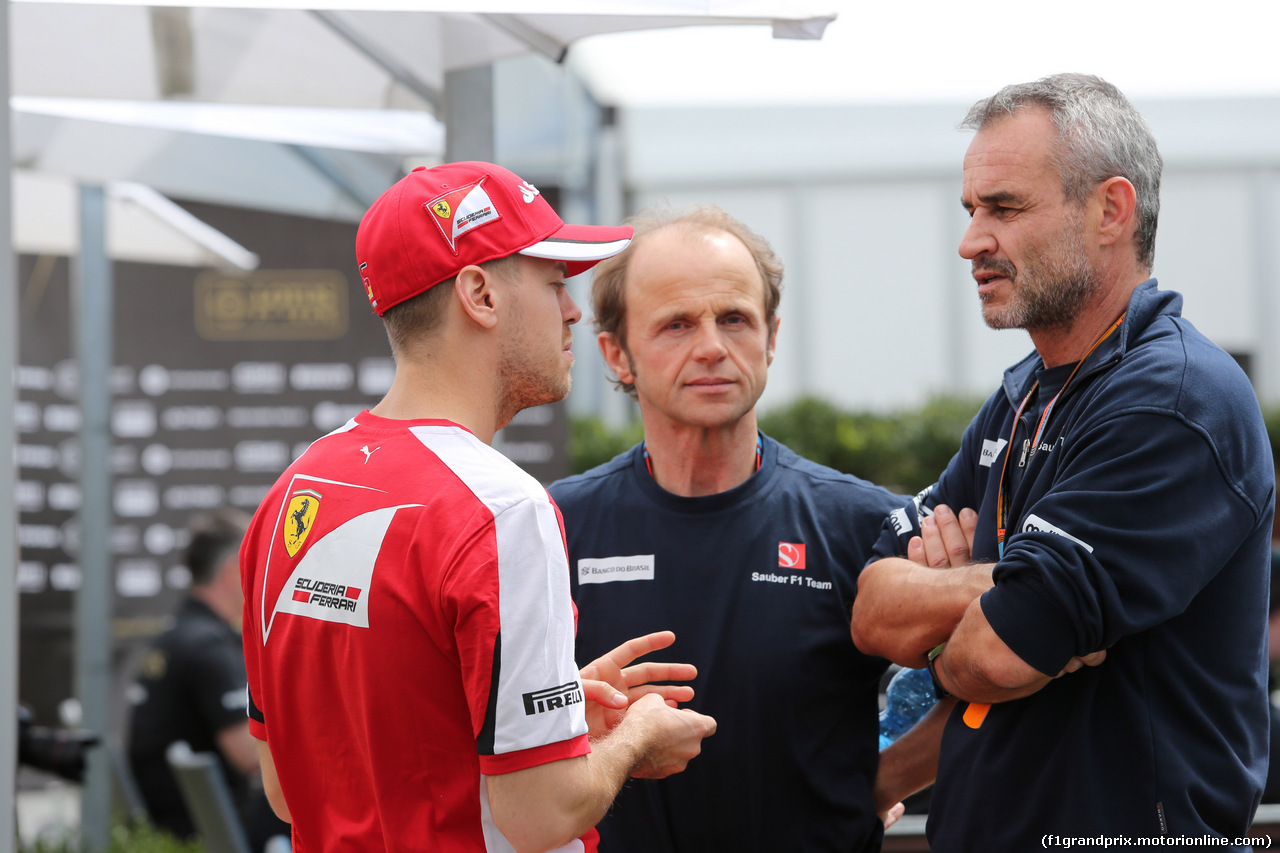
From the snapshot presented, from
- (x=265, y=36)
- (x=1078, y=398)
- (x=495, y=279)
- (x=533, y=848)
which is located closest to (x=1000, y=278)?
(x=1078, y=398)

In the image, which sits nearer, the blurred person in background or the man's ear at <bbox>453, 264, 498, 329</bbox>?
the man's ear at <bbox>453, 264, 498, 329</bbox>

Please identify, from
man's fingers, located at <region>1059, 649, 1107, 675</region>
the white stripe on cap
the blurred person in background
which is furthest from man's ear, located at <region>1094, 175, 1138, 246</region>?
the blurred person in background

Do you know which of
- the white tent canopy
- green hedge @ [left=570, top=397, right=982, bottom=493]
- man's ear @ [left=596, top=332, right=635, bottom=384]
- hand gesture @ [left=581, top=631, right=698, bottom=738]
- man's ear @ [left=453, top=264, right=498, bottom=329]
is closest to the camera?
man's ear @ [left=453, top=264, right=498, bottom=329]

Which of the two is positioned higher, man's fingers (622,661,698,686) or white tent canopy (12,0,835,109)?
white tent canopy (12,0,835,109)

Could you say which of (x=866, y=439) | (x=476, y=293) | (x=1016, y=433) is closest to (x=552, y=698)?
(x=476, y=293)

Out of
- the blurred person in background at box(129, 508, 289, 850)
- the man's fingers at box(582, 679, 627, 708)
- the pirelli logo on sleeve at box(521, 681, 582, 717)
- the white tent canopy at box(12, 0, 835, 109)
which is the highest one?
the white tent canopy at box(12, 0, 835, 109)

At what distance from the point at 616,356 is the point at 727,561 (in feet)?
1.94

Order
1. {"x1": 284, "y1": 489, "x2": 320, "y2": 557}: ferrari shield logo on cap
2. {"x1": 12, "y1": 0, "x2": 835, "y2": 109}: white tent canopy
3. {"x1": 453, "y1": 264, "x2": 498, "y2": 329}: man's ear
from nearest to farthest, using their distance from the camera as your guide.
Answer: {"x1": 284, "y1": 489, "x2": 320, "y2": 557}: ferrari shield logo on cap
{"x1": 453, "y1": 264, "x2": 498, "y2": 329}: man's ear
{"x1": 12, "y1": 0, "x2": 835, "y2": 109}: white tent canopy

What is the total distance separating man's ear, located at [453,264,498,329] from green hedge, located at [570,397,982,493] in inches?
275

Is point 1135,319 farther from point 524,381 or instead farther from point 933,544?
point 524,381

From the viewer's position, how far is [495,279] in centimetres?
180

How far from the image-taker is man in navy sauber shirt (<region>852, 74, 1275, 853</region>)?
168 cm

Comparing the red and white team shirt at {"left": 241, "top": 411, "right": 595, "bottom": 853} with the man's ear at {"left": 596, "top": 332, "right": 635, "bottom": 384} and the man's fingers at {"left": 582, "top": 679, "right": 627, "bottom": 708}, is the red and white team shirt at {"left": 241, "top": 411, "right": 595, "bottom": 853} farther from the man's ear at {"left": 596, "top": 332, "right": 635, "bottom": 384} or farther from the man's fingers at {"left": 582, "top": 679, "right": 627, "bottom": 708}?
the man's ear at {"left": 596, "top": 332, "right": 635, "bottom": 384}

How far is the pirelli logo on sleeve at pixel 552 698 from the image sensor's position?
1.50 m
